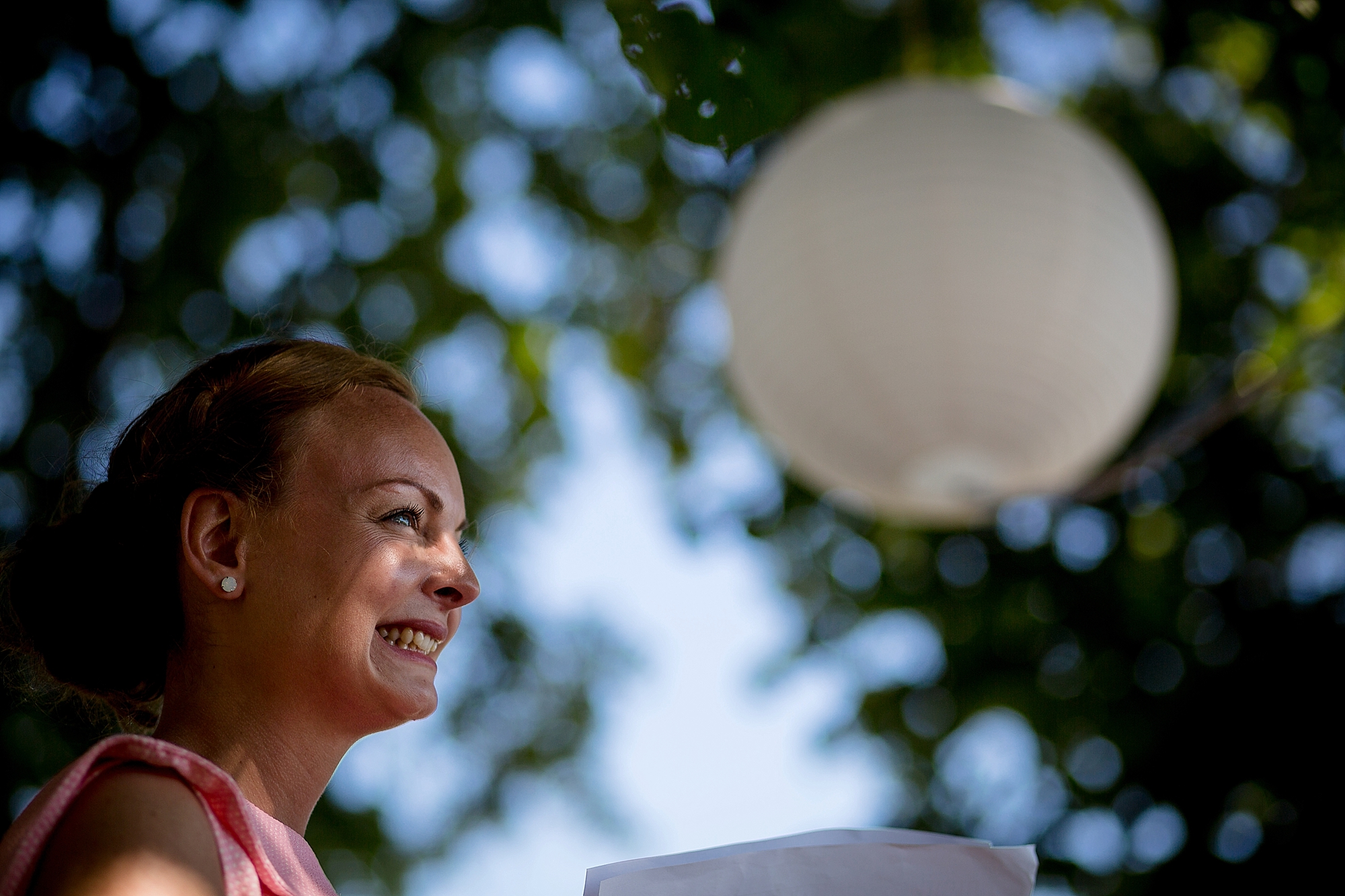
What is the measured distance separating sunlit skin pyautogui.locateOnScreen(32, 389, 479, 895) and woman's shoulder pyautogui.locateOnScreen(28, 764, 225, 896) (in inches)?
4.9

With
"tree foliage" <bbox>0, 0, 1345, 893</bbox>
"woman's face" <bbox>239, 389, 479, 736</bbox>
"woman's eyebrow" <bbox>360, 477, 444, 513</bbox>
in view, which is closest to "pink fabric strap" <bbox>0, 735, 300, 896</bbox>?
"woman's face" <bbox>239, 389, 479, 736</bbox>

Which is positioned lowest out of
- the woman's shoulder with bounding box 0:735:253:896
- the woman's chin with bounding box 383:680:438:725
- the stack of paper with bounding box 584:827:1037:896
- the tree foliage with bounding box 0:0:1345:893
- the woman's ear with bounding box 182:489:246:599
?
the tree foliage with bounding box 0:0:1345:893

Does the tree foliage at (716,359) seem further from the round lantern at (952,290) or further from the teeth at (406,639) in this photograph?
the teeth at (406,639)

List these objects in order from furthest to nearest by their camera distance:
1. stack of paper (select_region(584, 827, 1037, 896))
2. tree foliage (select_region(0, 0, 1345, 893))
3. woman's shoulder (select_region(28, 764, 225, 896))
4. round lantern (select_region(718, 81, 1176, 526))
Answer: tree foliage (select_region(0, 0, 1345, 893)), round lantern (select_region(718, 81, 1176, 526)), stack of paper (select_region(584, 827, 1037, 896)), woman's shoulder (select_region(28, 764, 225, 896))

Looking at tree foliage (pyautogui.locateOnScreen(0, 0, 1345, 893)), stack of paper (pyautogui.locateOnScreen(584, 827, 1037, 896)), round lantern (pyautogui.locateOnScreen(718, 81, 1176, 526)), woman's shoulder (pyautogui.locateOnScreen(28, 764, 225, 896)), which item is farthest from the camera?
tree foliage (pyautogui.locateOnScreen(0, 0, 1345, 893))

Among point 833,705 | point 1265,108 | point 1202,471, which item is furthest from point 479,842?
point 1265,108

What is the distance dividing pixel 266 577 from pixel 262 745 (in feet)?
0.35

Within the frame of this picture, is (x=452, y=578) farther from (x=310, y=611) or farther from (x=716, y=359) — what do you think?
(x=716, y=359)

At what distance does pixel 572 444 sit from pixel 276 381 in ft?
8.61

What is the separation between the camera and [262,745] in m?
0.78

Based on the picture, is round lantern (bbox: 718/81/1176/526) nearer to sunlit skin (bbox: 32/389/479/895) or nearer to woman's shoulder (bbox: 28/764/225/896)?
sunlit skin (bbox: 32/389/479/895)

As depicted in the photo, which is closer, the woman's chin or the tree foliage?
the woman's chin

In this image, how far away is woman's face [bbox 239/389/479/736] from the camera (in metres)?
0.79

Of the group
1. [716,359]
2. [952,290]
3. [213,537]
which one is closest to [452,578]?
[213,537]
